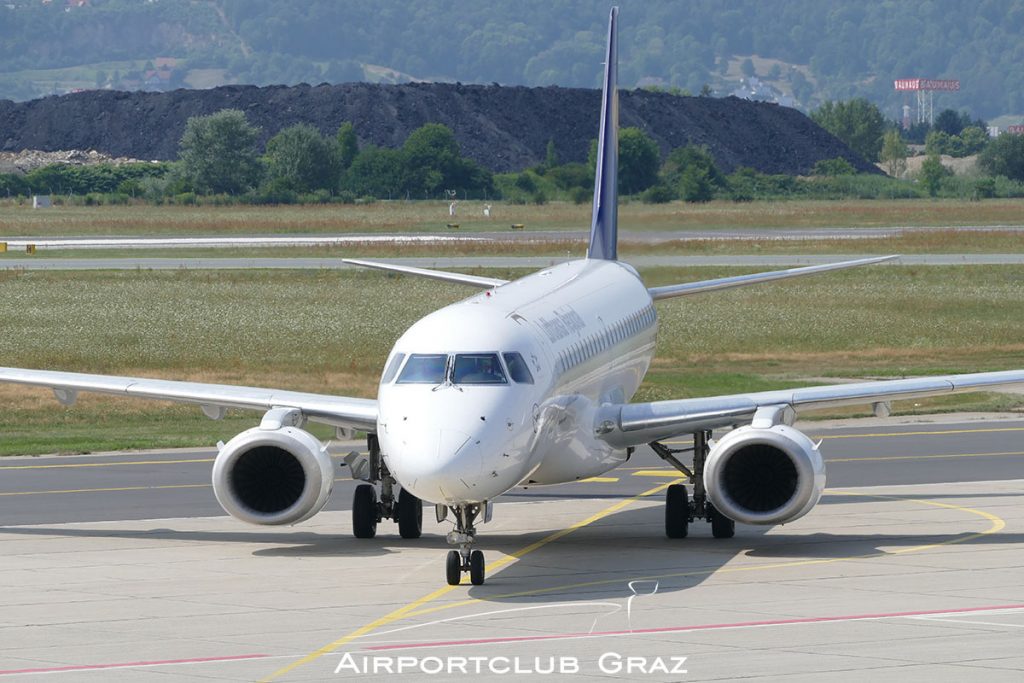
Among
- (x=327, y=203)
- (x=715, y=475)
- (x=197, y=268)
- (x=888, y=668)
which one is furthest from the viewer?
(x=327, y=203)

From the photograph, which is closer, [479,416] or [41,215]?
[479,416]

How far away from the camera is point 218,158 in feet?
575

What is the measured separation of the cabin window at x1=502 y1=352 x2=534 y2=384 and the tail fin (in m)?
13.6

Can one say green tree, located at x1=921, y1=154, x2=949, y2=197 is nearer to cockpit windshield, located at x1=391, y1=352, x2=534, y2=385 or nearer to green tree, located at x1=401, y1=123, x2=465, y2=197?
green tree, located at x1=401, y1=123, x2=465, y2=197

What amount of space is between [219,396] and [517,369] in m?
6.44

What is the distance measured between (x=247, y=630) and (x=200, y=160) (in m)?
159

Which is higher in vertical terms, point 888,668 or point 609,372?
point 609,372

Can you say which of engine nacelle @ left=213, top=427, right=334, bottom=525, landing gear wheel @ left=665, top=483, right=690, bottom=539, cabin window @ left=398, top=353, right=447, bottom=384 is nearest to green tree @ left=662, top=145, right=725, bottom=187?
landing gear wheel @ left=665, top=483, right=690, bottom=539

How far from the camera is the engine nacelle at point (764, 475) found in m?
23.9

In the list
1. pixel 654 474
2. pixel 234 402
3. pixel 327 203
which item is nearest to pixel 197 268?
pixel 654 474

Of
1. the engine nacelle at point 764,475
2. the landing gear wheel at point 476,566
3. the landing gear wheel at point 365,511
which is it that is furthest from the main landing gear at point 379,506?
the engine nacelle at point 764,475

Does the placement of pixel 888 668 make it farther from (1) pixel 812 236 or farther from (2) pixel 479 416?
(1) pixel 812 236

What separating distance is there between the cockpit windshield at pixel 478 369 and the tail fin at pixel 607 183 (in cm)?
1414

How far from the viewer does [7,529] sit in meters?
27.7
